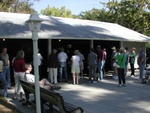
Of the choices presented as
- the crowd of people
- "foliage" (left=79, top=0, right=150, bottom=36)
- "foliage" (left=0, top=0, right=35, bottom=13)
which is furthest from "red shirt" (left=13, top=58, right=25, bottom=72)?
"foliage" (left=79, top=0, right=150, bottom=36)

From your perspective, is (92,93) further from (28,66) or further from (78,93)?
(28,66)

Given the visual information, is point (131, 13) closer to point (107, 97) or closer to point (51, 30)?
point (51, 30)

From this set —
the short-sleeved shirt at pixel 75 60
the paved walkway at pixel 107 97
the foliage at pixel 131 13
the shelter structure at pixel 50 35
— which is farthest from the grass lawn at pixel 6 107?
the foliage at pixel 131 13

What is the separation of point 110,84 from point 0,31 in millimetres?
5942

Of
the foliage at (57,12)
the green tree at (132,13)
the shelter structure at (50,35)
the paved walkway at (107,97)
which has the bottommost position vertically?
the paved walkway at (107,97)

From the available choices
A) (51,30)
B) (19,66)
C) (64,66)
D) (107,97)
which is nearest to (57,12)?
(51,30)

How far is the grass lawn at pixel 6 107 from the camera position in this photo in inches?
325

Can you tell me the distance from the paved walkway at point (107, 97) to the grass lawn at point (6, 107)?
0.20 m

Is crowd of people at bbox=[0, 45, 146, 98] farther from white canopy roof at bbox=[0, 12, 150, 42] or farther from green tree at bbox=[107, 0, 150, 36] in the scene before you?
green tree at bbox=[107, 0, 150, 36]

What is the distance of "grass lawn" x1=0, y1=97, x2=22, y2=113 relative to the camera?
27.1 feet

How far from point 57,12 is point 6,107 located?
6704cm

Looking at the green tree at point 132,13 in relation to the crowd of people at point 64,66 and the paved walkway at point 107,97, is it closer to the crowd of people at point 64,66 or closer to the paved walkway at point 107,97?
the crowd of people at point 64,66

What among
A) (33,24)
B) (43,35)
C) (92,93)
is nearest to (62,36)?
(43,35)

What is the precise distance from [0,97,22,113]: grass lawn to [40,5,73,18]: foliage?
64.7 metres
